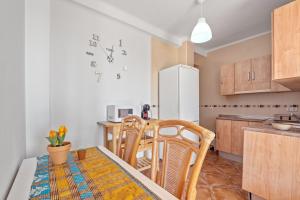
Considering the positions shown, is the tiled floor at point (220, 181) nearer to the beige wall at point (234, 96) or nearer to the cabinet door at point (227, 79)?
the beige wall at point (234, 96)

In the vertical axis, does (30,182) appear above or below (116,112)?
below

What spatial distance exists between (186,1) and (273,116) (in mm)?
2584

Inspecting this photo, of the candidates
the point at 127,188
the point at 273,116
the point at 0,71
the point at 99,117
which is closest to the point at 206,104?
the point at 273,116

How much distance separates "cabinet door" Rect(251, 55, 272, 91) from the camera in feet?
8.09

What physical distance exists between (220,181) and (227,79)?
6.67 feet

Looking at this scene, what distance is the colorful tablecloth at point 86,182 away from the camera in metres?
0.62

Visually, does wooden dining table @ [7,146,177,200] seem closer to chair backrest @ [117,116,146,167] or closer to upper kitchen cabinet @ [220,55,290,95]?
chair backrest @ [117,116,146,167]

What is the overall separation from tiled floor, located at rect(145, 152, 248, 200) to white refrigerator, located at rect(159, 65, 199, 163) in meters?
0.58

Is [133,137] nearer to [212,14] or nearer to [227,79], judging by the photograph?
[212,14]

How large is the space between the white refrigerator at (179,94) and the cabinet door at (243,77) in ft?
2.81

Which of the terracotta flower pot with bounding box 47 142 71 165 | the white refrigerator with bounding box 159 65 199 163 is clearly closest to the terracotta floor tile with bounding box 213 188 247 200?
the white refrigerator with bounding box 159 65 199 163

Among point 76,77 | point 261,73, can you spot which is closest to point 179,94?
point 261,73

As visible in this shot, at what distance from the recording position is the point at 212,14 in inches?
92.0

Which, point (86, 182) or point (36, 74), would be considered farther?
point (36, 74)
